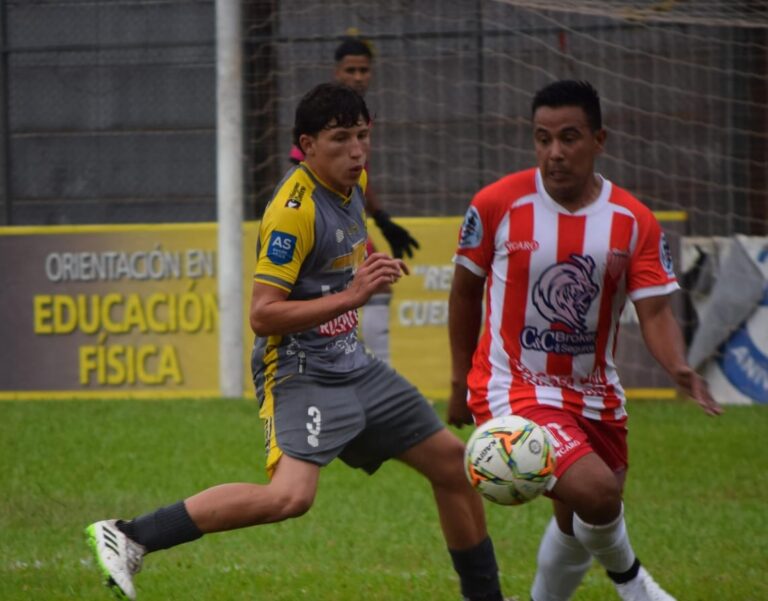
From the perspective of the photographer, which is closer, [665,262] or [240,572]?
[665,262]

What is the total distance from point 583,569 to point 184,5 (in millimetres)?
8116

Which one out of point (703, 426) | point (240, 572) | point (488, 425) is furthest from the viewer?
point (703, 426)

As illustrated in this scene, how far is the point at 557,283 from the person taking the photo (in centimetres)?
498

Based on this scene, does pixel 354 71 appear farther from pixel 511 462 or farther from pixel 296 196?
pixel 511 462

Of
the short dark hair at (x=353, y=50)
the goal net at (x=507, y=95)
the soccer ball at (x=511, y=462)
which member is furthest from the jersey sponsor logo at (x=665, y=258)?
the goal net at (x=507, y=95)

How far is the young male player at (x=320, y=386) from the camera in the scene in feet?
15.9

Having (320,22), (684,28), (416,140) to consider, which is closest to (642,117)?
(684,28)

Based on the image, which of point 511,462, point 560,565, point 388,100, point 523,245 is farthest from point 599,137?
point 388,100

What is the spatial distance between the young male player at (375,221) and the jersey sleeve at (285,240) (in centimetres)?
242

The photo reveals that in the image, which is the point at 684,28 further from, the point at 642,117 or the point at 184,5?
the point at 184,5

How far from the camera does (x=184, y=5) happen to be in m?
12.2

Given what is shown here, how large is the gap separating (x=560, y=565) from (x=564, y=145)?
1501 mm

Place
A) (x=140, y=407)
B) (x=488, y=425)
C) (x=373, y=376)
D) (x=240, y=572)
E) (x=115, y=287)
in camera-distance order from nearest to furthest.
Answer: (x=488, y=425), (x=373, y=376), (x=240, y=572), (x=140, y=407), (x=115, y=287)

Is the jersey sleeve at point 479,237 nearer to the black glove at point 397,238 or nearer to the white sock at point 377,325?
the black glove at point 397,238
